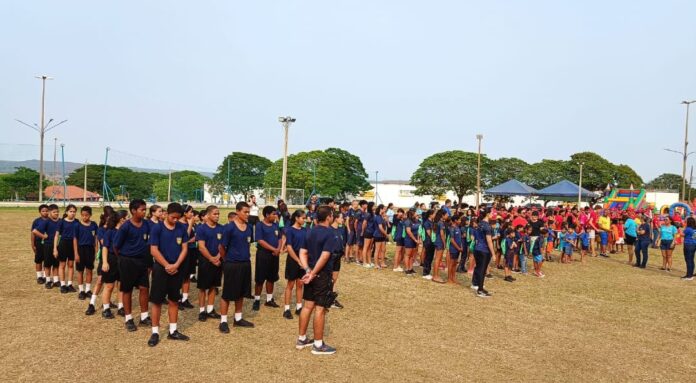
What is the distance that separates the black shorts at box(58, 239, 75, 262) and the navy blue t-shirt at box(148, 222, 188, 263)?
3339mm

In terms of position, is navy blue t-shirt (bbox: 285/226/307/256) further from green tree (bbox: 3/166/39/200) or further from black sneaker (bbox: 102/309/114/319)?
green tree (bbox: 3/166/39/200)

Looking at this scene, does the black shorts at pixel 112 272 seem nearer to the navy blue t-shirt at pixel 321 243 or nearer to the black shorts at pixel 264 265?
the black shorts at pixel 264 265

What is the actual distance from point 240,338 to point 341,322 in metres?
1.75

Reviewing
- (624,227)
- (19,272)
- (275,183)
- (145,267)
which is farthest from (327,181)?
(145,267)

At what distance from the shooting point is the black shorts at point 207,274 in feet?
24.5

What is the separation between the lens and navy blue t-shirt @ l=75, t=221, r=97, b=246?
8.54 metres

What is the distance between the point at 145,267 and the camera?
6695mm

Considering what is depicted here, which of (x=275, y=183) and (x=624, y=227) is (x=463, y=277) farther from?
(x=275, y=183)

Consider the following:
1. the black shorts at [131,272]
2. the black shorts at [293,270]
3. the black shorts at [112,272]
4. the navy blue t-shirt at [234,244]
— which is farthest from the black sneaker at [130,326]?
the black shorts at [293,270]

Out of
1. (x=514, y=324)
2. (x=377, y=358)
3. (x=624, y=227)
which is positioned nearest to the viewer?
(x=377, y=358)

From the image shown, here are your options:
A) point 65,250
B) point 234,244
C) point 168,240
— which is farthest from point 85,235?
point 234,244

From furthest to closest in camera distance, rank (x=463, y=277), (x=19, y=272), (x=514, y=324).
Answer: (x=463, y=277), (x=19, y=272), (x=514, y=324)

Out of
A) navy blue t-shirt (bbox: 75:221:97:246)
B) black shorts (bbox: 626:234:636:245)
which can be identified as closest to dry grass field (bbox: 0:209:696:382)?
navy blue t-shirt (bbox: 75:221:97:246)

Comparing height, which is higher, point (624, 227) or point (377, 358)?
point (624, 227)
